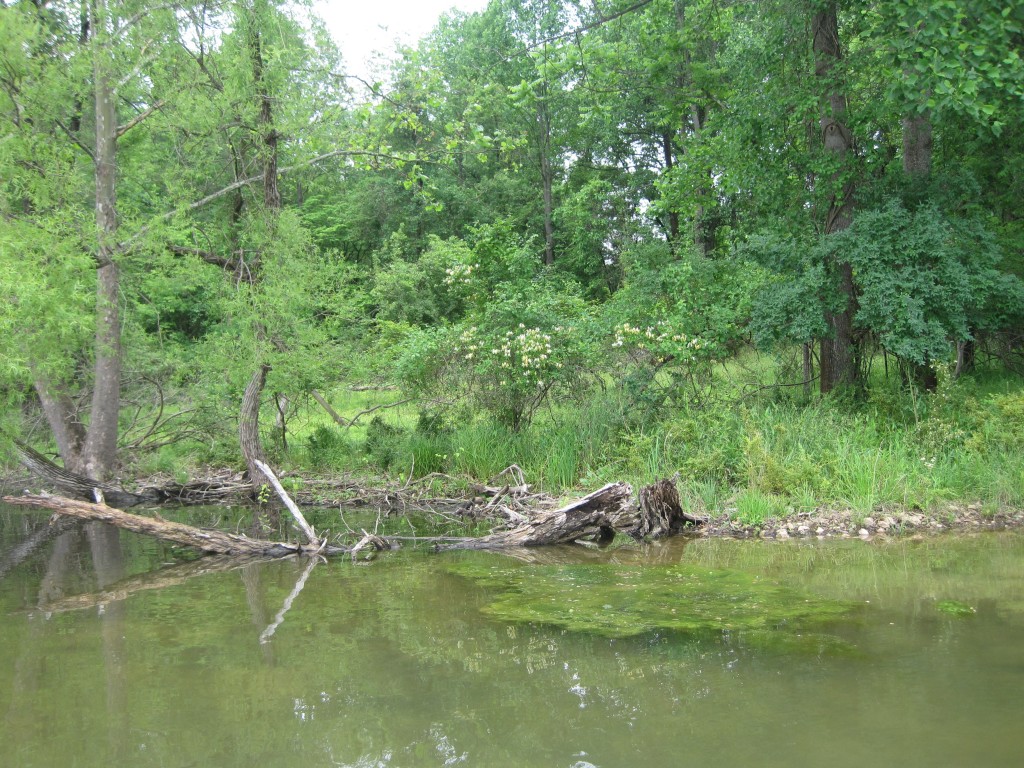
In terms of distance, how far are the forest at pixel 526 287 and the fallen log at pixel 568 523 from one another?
142cm

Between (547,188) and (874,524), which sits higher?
(547,188)

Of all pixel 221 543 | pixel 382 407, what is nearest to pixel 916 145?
pixel 382 407

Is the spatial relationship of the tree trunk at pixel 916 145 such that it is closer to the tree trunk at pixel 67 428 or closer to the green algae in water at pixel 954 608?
the green algae in water at pixel 954 608

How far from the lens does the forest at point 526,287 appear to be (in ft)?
31.9

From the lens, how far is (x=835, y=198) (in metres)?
11.2

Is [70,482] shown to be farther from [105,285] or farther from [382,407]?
[382,407]

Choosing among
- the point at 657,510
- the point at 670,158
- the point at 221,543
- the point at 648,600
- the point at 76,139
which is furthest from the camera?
the point at 670,158

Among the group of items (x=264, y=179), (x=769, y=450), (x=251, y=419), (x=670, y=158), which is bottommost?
(x=769, y=450)

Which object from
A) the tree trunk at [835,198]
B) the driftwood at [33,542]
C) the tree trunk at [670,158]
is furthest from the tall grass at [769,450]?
the tree trunk at [670,158]

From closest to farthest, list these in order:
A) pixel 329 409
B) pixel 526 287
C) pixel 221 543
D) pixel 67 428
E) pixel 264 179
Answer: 1. pixel 221 543
2. pixel 264 179
3. pixel 67 428
4. pixel 526 287
5. pixel 329 409

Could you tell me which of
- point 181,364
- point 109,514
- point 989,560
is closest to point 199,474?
point 181,364

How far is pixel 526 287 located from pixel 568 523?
16.1ft

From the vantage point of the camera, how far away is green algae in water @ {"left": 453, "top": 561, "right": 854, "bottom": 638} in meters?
5.49

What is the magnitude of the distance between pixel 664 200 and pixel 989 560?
30.7ft
